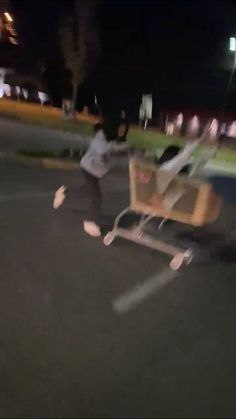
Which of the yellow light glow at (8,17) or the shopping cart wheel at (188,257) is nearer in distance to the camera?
the yellow light glow at (8,17)

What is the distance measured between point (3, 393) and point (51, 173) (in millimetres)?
759

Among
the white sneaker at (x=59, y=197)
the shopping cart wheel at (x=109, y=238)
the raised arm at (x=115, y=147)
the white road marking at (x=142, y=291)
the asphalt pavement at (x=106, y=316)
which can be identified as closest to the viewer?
the asphalt pavement at (x=106, y=316)

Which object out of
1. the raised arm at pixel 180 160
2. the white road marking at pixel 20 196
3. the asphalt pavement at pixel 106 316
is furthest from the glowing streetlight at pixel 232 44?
the white road marking at pixel 20 196

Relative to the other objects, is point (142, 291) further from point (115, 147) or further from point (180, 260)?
point (115, 147)

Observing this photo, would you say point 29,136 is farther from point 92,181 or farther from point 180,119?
point 180,119

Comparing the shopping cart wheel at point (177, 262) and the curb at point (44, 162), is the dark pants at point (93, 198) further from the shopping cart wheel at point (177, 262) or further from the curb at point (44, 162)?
the shopping cart wheel at point (177, 262)

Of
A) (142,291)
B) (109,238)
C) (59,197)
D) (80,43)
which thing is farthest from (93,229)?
(80,43)

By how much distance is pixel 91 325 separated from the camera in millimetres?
Answer: 961

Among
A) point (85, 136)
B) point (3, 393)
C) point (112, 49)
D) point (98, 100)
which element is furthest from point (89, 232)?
point (3, 393)

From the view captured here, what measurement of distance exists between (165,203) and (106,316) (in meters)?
0.41

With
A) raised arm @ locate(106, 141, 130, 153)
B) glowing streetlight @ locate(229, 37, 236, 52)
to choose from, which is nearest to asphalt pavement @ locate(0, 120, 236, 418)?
raised arm @ locate(106, 141, 130, 153)

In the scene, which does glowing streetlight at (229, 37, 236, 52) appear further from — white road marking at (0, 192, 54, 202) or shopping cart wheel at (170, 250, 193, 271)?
white road marking at (0, 192, 54, 202)

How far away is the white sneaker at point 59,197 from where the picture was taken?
1417 millimetres

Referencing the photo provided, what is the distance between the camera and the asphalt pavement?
78 centimetres
